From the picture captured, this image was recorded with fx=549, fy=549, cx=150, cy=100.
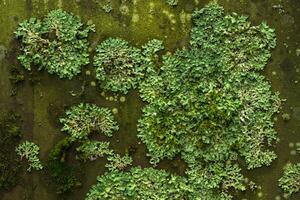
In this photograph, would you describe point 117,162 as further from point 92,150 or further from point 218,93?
point 218,93

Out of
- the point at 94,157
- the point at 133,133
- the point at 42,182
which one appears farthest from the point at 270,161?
the point at 42,182

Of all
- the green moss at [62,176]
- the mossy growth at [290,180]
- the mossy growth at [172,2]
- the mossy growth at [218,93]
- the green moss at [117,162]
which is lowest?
the green moss at [62,176]

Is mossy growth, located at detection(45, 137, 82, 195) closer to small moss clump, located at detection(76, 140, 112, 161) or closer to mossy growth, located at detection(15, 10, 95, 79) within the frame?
small moss clump, located at detection(76, 140, 112, 161)

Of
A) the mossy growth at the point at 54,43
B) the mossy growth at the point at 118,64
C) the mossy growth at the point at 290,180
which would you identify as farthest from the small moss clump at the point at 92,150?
the mossy growth at the point at 290,180

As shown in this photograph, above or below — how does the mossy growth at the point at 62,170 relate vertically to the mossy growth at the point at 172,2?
below

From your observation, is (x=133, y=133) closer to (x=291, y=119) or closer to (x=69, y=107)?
(x=69, y=107)

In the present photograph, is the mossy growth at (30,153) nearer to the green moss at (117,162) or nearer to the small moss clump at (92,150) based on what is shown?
the small moss clump at (92,150)

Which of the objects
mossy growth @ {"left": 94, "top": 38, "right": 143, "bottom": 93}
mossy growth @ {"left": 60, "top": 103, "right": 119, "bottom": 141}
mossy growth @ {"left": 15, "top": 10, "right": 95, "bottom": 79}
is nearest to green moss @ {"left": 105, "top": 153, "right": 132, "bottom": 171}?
mossy growth @ {"left": 60, "top": 103, "right": 119, "bottom": 141}
